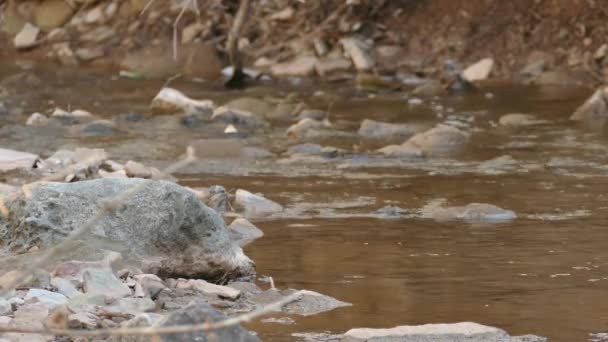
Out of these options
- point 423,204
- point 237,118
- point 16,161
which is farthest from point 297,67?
point 423,204

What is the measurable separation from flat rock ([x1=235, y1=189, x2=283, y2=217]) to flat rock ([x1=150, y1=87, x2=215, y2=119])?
435cm

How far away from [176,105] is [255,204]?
4.69 meters

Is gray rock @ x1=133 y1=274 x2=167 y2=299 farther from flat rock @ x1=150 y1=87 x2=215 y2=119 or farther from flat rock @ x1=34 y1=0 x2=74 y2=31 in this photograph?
flat rock @ x1=34 y1=0 x2=74 y2=31

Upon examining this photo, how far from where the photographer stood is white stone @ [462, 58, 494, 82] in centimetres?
1413

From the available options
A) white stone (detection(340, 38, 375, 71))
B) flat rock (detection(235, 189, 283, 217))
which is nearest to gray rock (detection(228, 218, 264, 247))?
flat rock (detection(235, 189, 283, 217))

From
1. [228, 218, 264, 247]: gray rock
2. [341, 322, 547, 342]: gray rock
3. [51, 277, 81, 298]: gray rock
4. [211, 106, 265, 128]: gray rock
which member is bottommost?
[228, 218, 264, 247]: gray rock

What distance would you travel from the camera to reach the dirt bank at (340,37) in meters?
14.4

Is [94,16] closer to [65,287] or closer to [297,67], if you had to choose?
[297,67]

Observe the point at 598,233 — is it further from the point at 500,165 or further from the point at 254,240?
the point at 500,165

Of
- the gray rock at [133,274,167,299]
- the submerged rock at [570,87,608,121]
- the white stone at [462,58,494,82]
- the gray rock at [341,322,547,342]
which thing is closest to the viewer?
the gray rock at [341,322,547,342]

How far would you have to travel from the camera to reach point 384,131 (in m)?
10.8

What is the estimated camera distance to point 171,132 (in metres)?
11.0

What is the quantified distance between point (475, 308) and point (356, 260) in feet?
3.52

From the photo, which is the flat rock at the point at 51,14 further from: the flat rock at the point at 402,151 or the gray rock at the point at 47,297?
the gray rock at the point at 47,297
